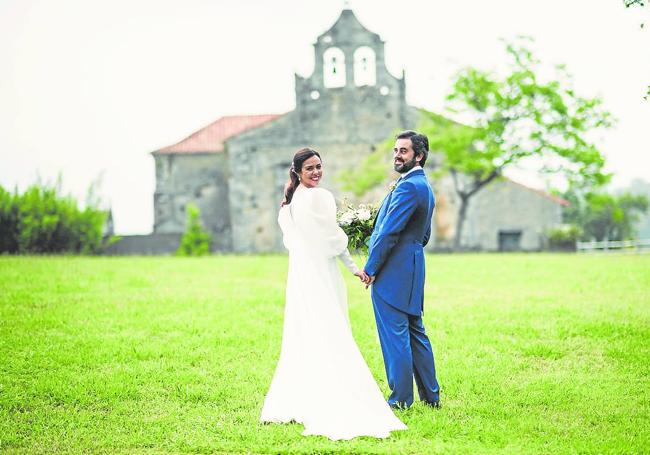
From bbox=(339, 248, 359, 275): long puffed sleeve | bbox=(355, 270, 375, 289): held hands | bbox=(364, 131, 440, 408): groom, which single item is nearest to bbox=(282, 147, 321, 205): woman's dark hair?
bbox=(339, 248, 359, 275): long puffed sleeve

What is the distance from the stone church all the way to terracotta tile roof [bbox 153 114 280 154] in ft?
8.89

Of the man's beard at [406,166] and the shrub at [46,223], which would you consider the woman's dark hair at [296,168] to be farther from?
the shrub at [46,223]

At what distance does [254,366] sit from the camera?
9.87 metres

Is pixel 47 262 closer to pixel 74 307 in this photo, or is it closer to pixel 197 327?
pixel 74 307

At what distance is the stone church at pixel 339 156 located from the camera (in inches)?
1667

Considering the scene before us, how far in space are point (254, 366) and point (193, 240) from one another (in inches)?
1284

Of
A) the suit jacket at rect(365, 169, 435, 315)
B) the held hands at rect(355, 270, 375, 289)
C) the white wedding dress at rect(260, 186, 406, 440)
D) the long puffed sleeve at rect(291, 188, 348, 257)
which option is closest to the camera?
the white wedding dress at rect(260, 186, 406, 440)

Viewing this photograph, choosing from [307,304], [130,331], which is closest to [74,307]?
[130,331]

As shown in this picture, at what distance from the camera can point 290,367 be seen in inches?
274

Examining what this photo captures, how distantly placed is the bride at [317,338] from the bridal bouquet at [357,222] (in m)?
0.63

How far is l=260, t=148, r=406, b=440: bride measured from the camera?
6.63 meters

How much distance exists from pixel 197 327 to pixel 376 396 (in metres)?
6.00

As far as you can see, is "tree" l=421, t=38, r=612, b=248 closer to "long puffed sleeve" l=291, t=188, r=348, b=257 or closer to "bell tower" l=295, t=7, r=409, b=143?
"bell tower" l=295, t=7, r=409, b=143

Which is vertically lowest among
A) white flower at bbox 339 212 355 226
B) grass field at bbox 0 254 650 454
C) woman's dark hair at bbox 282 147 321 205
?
grass field at bbox 0 254 650 454
